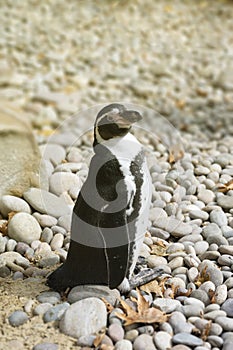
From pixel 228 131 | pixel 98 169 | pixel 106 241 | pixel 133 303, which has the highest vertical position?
pixel 98 169

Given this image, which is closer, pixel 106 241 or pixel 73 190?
pixel 106 241

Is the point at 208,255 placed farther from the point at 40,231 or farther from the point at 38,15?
the point at 38,15

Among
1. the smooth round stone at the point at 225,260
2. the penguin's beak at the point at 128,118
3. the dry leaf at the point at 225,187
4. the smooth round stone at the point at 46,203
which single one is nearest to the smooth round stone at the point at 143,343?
the smooth round stone at the point at 225,260

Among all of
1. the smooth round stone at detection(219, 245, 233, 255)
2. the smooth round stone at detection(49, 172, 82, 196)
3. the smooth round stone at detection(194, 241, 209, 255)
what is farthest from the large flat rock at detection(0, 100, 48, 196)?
the smooth round stone at detection(219, 245, 233, 255)

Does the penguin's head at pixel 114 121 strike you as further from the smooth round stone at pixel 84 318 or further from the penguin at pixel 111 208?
the smooth round stone at pixel 84 318

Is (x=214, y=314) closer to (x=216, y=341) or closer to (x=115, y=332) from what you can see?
(x=216, y=341)

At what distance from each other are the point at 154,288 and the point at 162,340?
1.01 ft

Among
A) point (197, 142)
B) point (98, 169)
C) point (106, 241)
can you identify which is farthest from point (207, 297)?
point (197, 142)

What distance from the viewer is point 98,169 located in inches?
80.0

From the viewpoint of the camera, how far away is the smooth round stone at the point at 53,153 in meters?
3.24

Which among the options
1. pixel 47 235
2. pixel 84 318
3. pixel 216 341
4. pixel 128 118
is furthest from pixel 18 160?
pixel 216 341

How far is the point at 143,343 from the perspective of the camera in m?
1.91

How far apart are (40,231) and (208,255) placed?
73 cm

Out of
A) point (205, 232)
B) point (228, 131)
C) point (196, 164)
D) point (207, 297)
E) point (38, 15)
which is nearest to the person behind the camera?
point (207, 297)
